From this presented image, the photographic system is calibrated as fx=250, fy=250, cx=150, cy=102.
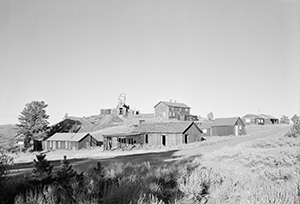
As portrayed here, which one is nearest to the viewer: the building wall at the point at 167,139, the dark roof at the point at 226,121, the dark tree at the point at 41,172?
the dark tree at the point at 41,172

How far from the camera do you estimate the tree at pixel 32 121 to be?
56.4 metres

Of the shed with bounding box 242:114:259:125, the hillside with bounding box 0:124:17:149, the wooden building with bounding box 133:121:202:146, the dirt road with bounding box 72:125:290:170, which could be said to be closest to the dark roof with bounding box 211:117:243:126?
the wooden building with bounding box 133:121:202:146

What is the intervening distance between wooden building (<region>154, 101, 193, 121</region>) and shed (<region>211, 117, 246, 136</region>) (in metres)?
20.2

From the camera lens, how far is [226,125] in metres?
54.3

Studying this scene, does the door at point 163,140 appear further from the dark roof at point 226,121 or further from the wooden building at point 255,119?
the wooden building at point 255,119

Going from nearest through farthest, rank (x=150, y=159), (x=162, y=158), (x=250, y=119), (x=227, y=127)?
(x=150, y=159) < (x=162, y=158) < (x=227, y=127) < (x=250, y=119)

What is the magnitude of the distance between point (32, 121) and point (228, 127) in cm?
4407

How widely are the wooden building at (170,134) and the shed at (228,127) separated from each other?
28.7 ft

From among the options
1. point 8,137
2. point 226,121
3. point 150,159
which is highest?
point 226,121

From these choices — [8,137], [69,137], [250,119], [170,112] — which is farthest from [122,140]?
[250,119]

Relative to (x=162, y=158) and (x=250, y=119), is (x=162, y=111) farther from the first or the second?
(x=162, y=158)

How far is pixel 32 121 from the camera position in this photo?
57.3 m

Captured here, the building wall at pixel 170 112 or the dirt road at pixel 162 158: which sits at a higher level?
the building wall at pixel 170 112

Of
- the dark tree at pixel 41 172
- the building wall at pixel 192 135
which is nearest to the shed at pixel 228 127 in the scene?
the building wall at pixel 192 135
